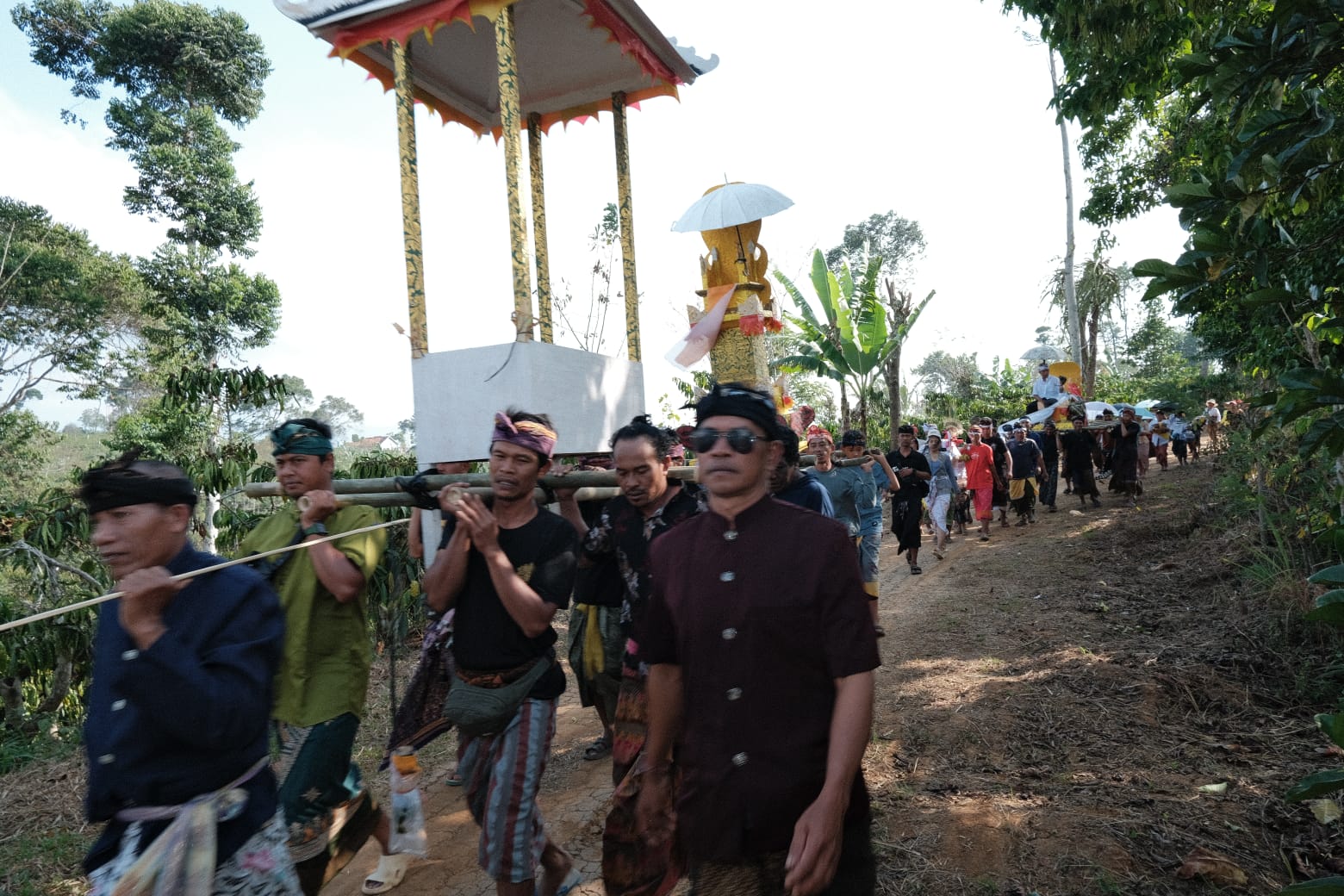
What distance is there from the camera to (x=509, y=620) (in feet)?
9.61

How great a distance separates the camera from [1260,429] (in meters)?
2.45

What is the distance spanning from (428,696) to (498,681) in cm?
50

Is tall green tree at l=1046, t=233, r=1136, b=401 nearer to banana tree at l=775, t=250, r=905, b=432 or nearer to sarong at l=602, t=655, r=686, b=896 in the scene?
banana tree at l=775, t=250, r=905, b=432

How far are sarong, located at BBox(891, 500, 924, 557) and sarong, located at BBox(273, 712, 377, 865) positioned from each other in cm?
840

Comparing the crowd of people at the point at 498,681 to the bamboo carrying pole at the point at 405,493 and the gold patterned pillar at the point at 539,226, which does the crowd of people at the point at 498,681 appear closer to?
the bamboo carrying pole at the point at 405,493

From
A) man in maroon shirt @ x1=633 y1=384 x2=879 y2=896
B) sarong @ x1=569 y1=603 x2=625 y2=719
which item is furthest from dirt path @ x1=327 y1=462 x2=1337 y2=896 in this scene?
man in maroon shirt @ x1=633 y1=384 x2=879 y2=896

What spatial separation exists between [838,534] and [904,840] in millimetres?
2422

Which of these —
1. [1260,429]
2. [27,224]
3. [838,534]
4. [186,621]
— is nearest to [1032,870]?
[1260,429]

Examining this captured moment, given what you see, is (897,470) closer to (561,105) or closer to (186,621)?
(561,105)

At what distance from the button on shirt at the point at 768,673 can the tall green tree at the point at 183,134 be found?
64.1 feet

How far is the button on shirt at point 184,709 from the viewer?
1793mm

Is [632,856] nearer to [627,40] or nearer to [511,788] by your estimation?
[511,788]

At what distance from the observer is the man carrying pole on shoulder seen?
1.82 metres

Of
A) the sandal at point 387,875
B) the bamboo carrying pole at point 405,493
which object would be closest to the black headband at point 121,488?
the bamboo carrying pole at point 405,493
